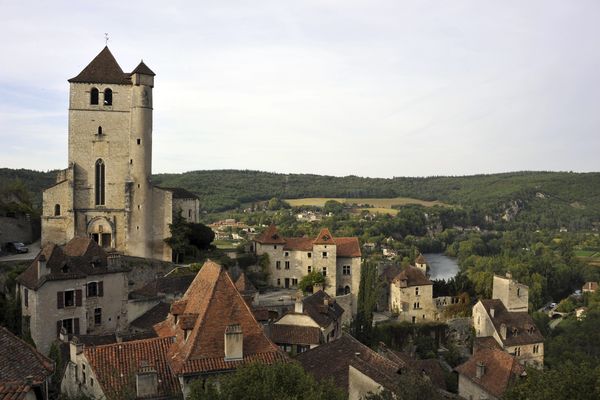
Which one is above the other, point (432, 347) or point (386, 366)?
point (386, 366)

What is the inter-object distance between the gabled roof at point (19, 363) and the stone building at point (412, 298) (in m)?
48.8

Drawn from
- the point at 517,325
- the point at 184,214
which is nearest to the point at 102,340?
the point at 184,214

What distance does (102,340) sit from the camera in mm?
29562

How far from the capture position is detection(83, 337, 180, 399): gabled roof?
20281 mm

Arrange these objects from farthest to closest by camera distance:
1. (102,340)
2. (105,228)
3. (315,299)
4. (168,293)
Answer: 1. (105,228)
2. (315,299)
3. (168,293)
4. (102,340)

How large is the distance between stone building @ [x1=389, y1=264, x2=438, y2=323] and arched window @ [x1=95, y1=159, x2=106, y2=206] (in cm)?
2905

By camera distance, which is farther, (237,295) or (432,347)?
(432,347)

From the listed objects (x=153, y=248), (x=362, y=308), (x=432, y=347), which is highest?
Result: (x=153, y=248)

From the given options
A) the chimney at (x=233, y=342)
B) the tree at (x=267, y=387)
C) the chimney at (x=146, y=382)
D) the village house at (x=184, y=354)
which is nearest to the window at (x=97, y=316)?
the village house at (x=184, y=354)

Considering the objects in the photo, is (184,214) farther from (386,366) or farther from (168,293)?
(386,366)

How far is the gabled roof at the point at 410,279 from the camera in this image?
62094 mm

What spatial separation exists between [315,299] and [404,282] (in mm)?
19952

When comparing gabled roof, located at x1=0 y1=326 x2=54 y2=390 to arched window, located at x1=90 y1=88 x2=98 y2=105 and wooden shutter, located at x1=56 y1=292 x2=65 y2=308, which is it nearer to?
wooden shutter, located at x1=56 y1=292 x2=65 y2=308

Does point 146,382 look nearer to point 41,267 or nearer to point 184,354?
point 184,354
